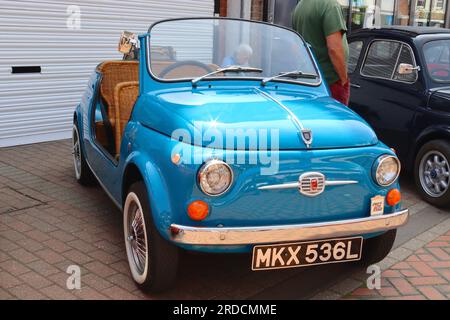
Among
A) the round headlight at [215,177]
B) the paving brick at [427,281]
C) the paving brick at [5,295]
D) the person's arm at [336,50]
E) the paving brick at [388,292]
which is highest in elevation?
the person's arm at [336,50]

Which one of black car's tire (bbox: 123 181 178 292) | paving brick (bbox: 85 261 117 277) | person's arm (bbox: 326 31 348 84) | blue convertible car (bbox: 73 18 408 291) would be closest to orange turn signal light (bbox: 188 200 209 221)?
blue convertible car (bbox: 73 18 408 291)

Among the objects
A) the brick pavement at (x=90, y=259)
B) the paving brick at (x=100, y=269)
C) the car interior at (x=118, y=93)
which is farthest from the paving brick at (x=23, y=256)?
the car interior at (x=118, y=93)

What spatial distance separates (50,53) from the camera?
7398 millimetres

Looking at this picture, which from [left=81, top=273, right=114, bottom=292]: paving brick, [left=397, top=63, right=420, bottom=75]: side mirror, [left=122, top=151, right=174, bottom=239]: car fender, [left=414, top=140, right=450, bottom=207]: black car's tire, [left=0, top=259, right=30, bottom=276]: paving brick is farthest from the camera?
[left=397, top=63, right=420, bottom=75]: side mirror

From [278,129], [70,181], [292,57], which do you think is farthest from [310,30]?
[70,181]

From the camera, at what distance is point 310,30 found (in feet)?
17.4

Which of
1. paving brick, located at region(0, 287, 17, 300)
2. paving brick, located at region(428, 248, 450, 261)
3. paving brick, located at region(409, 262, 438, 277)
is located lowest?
paving brick, located at region(428, 248, 450, 261)

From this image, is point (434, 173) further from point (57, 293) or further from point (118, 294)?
point (57, 293)

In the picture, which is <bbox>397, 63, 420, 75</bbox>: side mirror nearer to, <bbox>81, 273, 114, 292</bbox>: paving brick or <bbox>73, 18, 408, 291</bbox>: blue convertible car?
<bbox>73, 18, 408, 291</bbox>: blue convertible car

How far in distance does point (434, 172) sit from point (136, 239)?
3308 mm

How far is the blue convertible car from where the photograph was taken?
2.95 m

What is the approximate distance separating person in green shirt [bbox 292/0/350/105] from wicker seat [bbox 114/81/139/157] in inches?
72.3

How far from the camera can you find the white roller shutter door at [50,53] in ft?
22.9

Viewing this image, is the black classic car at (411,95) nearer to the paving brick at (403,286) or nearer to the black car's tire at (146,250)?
the paving brick at (403,286)
